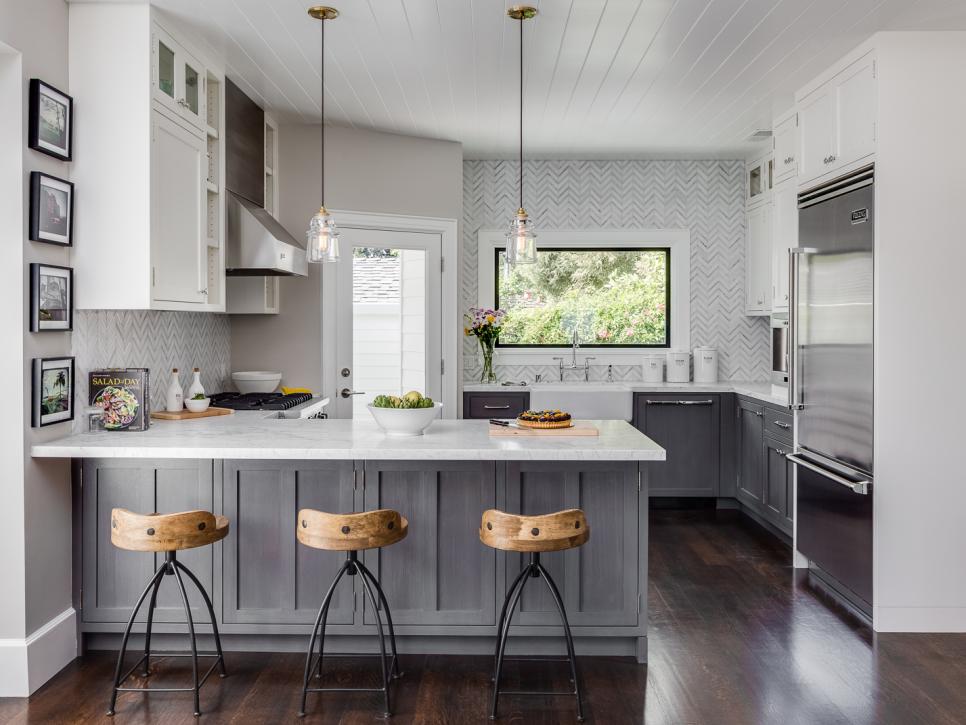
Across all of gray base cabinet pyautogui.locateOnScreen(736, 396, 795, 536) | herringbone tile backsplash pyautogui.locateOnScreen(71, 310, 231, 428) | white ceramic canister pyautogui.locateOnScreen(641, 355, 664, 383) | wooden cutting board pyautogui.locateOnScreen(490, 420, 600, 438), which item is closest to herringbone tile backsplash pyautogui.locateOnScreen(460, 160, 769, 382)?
white ceramic canister pyautogui.locateOnScreen(641, 355, 664, 383)

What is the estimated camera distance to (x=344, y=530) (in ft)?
8.66

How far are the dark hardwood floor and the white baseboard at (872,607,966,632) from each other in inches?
2.5

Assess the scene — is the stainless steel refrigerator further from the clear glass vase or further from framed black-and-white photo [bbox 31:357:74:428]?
framed black-and-white photo [bbox 31:357:74:428]

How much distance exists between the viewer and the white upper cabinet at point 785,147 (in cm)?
452

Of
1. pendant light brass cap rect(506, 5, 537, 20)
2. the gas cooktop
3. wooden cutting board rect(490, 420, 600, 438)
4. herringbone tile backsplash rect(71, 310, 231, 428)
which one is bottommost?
wooden cutting board rect(490, 420, 600, 438)

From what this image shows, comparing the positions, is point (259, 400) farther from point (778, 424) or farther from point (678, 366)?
point (678, 366)

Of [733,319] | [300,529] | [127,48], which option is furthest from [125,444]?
[733,319]

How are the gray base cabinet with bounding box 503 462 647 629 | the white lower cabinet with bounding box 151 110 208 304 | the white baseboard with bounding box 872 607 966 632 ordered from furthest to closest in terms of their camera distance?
1. the white baseboard with bounding box 872 607 966 632
2. the white lower cabinet with bounding box 151 110 208 304
3. the gray base cabinet with bounding box 503 462 647 629

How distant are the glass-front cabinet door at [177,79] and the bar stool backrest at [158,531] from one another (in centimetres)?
174

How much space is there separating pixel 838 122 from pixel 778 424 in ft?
6.02

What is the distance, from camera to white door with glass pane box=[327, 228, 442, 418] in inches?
207

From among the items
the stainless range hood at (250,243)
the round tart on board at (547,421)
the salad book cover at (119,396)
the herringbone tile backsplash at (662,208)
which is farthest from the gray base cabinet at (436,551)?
the herringbone tile backsplash at (662,208)

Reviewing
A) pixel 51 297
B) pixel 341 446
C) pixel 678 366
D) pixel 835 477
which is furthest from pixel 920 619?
pixel 51 297

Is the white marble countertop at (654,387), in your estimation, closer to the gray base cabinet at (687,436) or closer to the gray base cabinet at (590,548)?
the gray base cabinet at (687,436)
